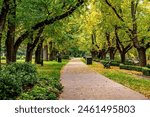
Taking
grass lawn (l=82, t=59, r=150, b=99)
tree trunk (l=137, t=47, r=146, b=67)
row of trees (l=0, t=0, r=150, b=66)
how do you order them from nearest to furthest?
grass lawn (l=82, t=59, r=150, b=99) < row of trees (l=0, t=0, r=150, b=66) < tree trunk (l=137, t=47, r=146, b=67)

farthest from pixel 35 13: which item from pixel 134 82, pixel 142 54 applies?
pixel 142 54

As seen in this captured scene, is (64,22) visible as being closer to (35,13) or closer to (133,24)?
(133,24)

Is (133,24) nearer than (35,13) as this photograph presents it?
No

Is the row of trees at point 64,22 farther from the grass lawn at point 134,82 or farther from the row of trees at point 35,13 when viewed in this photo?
the grass lawn at point 134,82

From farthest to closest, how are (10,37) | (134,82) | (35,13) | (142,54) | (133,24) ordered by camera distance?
1. (142,54)
2. (133,24)
3. (10,37)
4. (35,13)
5. (134,82)

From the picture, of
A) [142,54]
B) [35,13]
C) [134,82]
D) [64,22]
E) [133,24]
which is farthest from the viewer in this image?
[142,54]

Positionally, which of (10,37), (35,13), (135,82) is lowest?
(135,82)

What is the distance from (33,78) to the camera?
16672 millimetres

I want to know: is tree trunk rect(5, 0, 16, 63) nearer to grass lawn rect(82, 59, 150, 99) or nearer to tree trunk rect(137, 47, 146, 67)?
grass lawn rect(82, 59, 150, 99)

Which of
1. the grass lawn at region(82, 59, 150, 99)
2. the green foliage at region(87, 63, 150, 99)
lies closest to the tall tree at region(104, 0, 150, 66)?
the grass lawn at region(82, 59, 150, 99)

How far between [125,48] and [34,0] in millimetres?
28683

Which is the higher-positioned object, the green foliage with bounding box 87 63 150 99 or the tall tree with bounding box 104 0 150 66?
the tall tree with bounding box 104 0 150 66

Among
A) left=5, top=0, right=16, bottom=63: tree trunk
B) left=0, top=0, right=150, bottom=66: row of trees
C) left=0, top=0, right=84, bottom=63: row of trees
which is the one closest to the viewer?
left=0, top=0, right=84, bottom=63: row of trees

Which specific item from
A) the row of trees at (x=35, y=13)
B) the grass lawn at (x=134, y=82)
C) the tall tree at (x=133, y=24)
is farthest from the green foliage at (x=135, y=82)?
the tall tree at (x=133, y=24)
